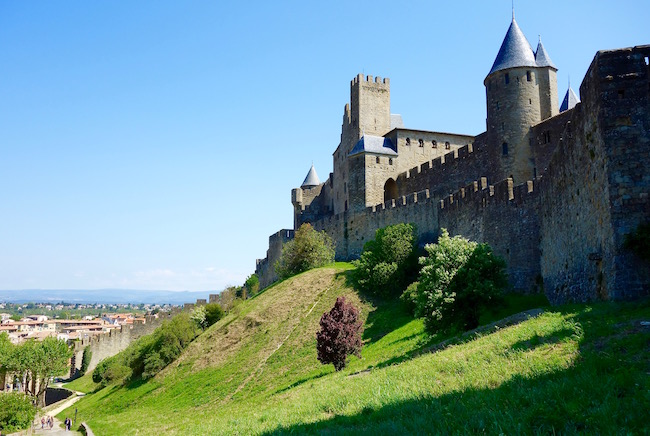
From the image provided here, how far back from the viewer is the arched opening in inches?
2108

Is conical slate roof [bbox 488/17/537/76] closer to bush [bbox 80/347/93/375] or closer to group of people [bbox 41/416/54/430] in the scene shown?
group of people [bbox 41/416/54/430]

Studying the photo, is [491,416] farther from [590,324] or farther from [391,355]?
[391,355]

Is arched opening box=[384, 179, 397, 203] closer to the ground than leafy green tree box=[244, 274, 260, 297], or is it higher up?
higher up

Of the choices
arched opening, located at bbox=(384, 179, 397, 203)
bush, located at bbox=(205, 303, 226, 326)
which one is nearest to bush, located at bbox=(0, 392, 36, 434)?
bush, located at bbox=(205, 303, 226, 326)

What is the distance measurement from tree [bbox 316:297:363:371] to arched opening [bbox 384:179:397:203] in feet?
92.6

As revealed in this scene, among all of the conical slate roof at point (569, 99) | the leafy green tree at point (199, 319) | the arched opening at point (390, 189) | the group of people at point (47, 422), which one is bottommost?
the group of people at point (47, 422)

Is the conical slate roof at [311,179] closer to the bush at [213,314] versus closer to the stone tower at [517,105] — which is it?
the bush at [213,314]

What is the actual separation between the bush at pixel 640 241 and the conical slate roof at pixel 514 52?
2633cm

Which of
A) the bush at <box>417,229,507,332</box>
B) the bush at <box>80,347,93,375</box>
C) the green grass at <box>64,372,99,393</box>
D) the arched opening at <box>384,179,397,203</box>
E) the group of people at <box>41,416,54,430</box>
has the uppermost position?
the arched opening at <box>384,179,397,203</box>

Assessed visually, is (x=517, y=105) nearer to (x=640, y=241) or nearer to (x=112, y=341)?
(x=640, y=241)

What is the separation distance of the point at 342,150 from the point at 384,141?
6.89 m

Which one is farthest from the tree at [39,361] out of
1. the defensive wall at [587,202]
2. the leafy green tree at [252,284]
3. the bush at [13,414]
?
the defensive wall at [587,202]

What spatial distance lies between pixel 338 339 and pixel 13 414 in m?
24.0

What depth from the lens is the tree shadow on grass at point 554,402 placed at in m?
7.84
